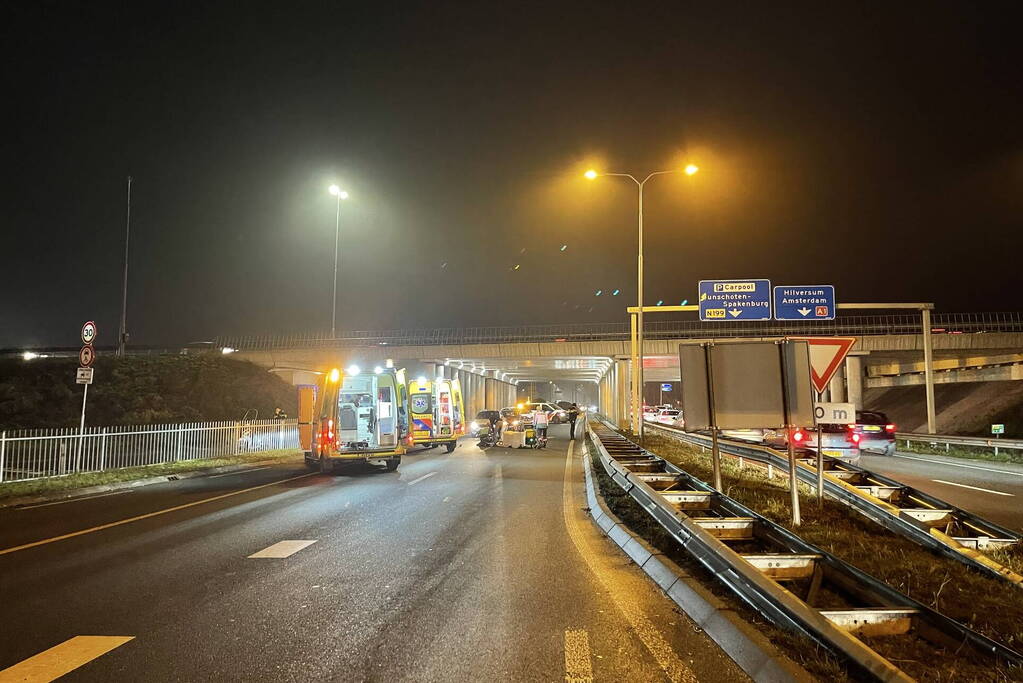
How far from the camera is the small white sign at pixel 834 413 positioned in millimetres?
8203

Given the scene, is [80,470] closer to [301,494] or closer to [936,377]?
[301,494]

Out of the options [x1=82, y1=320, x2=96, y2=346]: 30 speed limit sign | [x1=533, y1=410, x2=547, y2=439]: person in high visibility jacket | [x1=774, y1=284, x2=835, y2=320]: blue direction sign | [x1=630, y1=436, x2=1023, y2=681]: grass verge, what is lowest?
[x1=630, y1=436, x2=1023, y2=681]: grass verge

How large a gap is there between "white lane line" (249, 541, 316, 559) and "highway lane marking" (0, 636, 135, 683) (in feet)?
8.76

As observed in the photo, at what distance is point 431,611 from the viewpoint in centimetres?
537

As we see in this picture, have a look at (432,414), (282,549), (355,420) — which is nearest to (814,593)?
(282,549)

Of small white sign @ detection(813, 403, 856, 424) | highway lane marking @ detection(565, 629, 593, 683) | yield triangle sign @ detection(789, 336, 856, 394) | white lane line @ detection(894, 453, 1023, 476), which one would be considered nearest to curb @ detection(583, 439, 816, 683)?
highway lane marking @ detection(565, 629, 593, 683)

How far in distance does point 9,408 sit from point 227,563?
31.5 meters

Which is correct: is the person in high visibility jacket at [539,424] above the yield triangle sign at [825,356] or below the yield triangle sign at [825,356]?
below

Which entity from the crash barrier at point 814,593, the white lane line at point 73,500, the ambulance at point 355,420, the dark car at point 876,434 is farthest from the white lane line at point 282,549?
the dark car at point 876,434

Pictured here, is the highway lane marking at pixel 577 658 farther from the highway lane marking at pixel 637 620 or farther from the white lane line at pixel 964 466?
the white lane line at pixel 964 466

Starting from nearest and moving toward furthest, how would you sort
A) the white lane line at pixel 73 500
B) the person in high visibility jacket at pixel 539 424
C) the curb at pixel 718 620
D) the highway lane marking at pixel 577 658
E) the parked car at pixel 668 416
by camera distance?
the curb at pixel 718 620 → the highway lane marking at pixel 577 658 → the white lane line at pixel 73 500 → the person in high visibility jacket at pixel 539 424 → the parked car at pixel 668 416

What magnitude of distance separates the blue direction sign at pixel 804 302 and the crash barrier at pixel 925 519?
41.5 ft

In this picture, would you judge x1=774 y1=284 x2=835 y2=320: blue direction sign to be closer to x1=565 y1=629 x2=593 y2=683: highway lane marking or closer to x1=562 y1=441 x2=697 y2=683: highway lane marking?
x1=562 y1=441 x2=697 y2=683: highway lane marking

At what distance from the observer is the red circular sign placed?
16562mm
